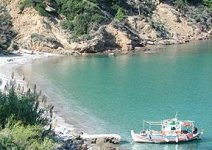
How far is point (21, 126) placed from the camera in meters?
25.3

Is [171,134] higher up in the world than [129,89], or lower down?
lower down

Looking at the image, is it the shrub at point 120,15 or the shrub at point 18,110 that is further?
the shrub at point 120,15

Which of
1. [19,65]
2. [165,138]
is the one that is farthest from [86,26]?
[165,138]

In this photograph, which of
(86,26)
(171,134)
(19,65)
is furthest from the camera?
(86,26)

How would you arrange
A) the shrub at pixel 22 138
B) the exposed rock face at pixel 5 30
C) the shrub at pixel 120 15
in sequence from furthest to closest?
the shrub at pixel 120 15 → the exposed rock face at pixel 5 30 → the shrub at pixel 22 138

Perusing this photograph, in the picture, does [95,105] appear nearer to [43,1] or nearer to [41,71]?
[41,71]

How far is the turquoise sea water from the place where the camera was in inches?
1629

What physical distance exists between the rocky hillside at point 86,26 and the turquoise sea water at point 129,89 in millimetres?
6672

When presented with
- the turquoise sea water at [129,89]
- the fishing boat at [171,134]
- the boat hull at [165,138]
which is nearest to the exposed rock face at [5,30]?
the turquoise sea water at [129,89]

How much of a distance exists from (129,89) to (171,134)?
18.0 meters

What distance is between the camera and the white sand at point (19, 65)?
38681 millimetres

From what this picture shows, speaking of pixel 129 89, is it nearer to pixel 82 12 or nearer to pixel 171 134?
pixel 171 134

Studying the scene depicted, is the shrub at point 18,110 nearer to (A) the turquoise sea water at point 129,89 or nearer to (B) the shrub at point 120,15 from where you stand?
(A) the turquoise sea water at point 129,89

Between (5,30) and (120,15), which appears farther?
(120,15)
